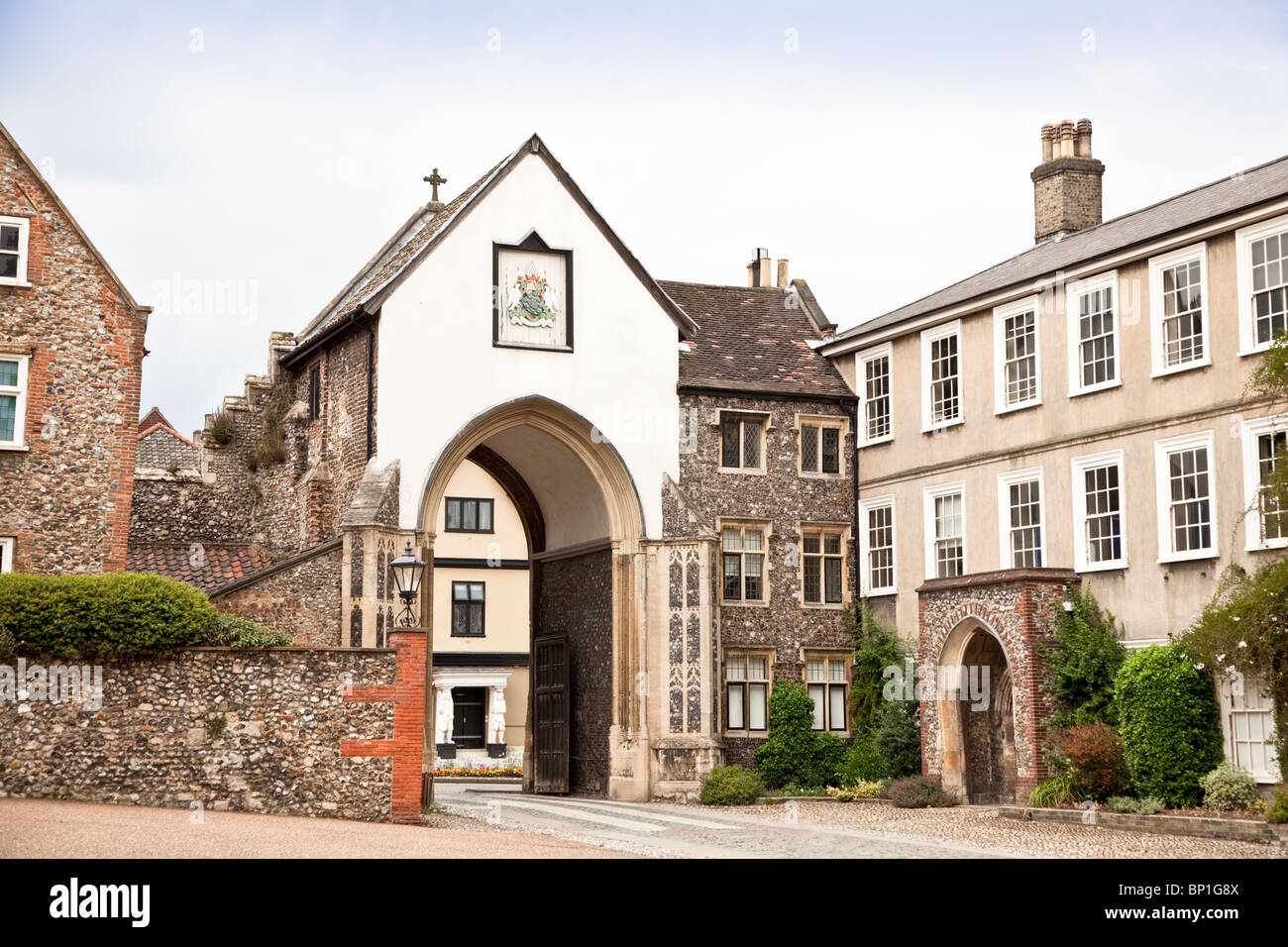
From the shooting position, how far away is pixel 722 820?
24.2m

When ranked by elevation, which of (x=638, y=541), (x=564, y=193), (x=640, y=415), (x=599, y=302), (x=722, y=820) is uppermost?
(x=564, y=193)

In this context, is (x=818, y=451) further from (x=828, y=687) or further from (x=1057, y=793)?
(x=1057, y=793)

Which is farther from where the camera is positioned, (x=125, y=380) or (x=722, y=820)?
(x=125, y=380)

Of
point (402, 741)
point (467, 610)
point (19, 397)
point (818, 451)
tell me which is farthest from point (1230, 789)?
point (467, 610)

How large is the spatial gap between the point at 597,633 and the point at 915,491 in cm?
671

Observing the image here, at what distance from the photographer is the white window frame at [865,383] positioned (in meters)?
31.7

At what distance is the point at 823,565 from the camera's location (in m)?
32.0

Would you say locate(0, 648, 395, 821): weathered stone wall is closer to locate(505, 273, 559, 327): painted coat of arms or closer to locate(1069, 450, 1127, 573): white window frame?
locate(505, 273, 559, 327): painted coat of arms

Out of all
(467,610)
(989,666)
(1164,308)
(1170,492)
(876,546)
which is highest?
(1164,308)

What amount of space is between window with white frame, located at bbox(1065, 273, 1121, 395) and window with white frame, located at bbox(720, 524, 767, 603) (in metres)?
7.21

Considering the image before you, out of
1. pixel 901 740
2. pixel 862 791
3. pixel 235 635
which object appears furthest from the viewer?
pixel 901 740

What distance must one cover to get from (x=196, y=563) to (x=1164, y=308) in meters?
17.1
